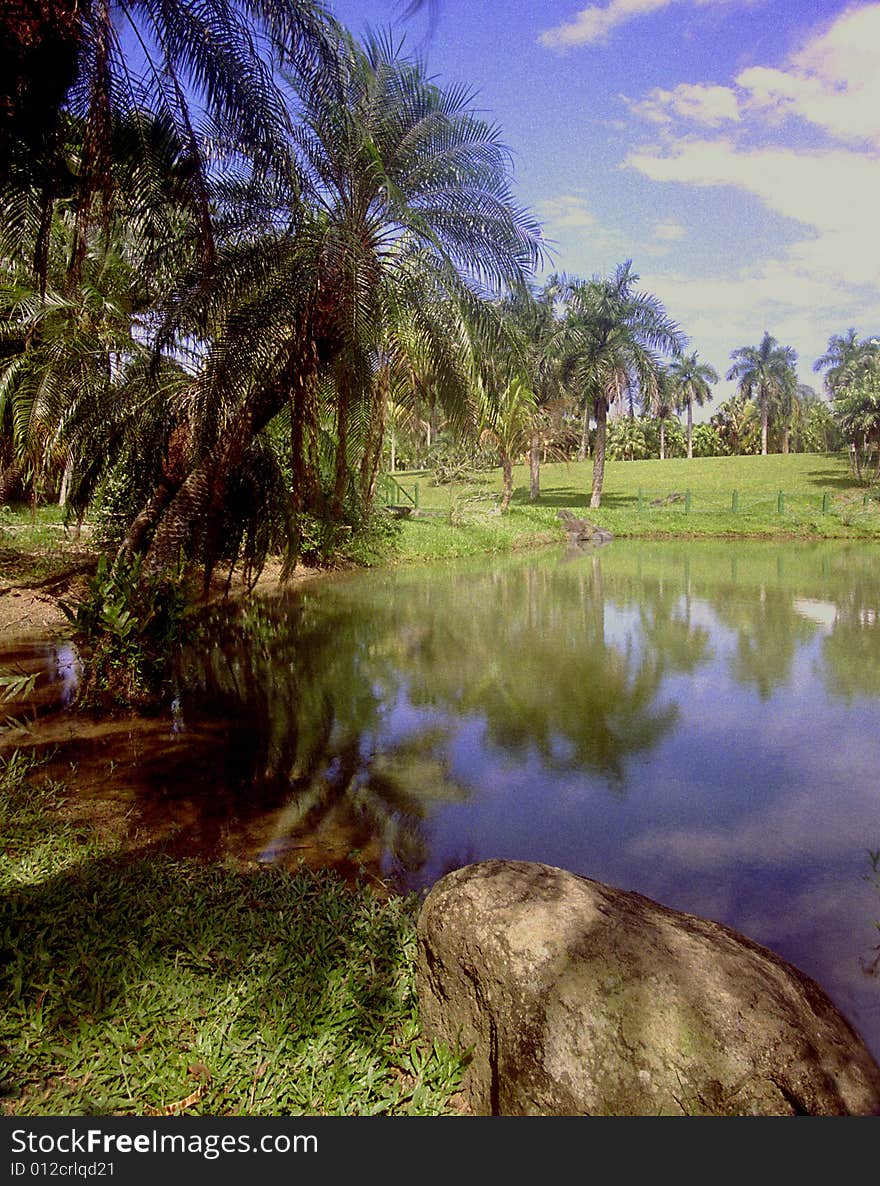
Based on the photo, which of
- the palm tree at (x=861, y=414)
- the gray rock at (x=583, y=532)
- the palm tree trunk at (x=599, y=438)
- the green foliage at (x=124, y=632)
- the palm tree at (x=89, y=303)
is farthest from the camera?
the palm tree at (x=861, y=414)

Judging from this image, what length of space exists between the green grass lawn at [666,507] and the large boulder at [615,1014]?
19.7 metres

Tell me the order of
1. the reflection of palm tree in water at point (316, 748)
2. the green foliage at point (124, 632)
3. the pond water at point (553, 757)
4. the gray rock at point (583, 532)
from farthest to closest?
the gray rock at point (583, 532)
the green foliage at point (124, 632)
the reflection of palm tree in water at point (316, 748)
the pond water at point (553, 757)

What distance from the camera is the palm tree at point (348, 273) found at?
24.0 feet

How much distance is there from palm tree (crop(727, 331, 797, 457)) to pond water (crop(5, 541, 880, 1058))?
55073 mm

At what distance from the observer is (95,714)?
23.1 feet

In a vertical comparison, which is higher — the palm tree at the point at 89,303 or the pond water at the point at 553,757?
the palm tree at the point at 89,303

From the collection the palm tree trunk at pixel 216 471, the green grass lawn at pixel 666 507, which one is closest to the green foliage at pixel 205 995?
the palm tree trunk at pixel 216 471

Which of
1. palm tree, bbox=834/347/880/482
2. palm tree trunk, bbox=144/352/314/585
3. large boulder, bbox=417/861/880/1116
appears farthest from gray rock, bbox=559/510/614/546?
large boulder, bbox=417/861/880/1116

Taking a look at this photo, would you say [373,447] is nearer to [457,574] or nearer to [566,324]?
[457,574]

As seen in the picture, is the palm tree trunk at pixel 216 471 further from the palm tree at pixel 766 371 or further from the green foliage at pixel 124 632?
the palm tree at pixel 766 371

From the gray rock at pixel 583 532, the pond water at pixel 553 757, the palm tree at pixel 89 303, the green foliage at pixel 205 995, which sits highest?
the palm tree at pixel 89 303

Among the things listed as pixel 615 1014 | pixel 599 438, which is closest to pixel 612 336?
pixel 599 438

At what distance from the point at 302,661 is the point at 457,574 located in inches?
409

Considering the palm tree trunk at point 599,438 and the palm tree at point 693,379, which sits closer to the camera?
the palm tree trunk at point 599,438
